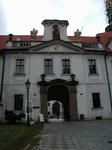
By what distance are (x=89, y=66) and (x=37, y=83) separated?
7824mm

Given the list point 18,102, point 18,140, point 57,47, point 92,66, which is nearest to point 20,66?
point 18,102

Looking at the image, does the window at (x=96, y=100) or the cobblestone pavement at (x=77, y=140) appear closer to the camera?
the cobblestone pavement at (x=77, y=140)

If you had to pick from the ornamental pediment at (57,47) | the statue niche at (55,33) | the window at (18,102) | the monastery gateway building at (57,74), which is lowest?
the window at (18,102)

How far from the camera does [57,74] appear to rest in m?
20.9

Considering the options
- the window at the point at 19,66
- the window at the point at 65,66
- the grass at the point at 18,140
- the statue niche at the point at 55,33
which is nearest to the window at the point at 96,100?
the window at the point at 65,66

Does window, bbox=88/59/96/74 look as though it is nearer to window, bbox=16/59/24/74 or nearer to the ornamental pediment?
the ornamental pediment

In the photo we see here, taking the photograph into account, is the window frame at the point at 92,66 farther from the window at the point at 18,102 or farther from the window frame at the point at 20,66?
the window at the point at 18,102

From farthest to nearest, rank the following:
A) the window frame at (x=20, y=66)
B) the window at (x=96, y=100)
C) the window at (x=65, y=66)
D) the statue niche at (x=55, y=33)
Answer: the statue niche at (x=55, y=33) → the window at (x=65, y=66) → the window frame at (x=20, y=66) → the window at (x=96, y=100)

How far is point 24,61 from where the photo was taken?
2122 cm

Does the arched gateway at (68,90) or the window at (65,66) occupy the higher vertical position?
the window at (65,66)

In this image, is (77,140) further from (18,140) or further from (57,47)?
(57,47)

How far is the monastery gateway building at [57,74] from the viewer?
19609 mm

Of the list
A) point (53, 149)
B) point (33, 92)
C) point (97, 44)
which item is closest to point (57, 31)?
point (97, 44)

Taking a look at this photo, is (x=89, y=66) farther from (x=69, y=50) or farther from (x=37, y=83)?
(x=37, y=83)
